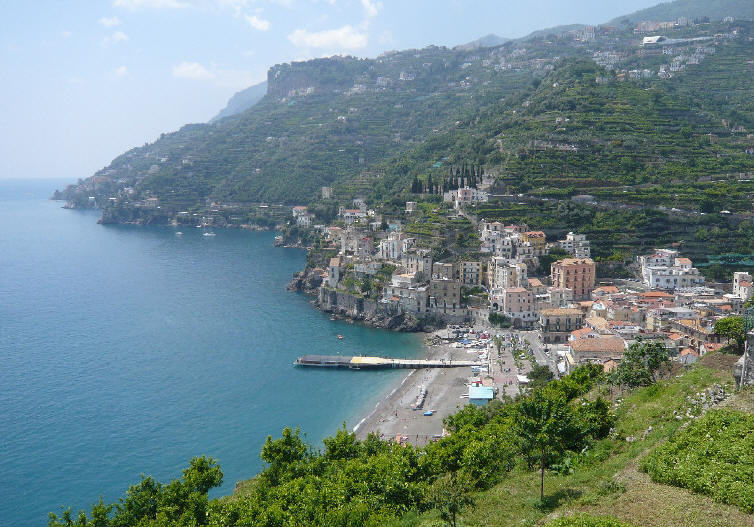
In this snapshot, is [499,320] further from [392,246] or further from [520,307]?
[392,246]

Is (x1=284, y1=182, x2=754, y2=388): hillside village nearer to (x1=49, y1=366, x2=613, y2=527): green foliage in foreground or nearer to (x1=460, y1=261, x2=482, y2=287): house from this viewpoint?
(x1=460, y1=261, x2=482, y2=287): house

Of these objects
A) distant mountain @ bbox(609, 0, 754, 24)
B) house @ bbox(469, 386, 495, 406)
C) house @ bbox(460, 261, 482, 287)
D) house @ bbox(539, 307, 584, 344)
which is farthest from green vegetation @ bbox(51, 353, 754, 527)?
distant mountain @ bbox(609, 0, 754, 24)

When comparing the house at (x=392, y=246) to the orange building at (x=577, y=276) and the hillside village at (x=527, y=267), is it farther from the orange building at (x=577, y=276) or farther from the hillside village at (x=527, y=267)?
the orange building at (x=577, y=276)

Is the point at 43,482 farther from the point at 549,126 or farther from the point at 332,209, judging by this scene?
the point at 332,209

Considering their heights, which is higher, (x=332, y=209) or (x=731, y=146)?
(x=731, y=146)

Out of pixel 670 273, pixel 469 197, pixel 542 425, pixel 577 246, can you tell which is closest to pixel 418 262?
pixel 469 197

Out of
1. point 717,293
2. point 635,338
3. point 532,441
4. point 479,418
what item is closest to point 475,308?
point 635,338
